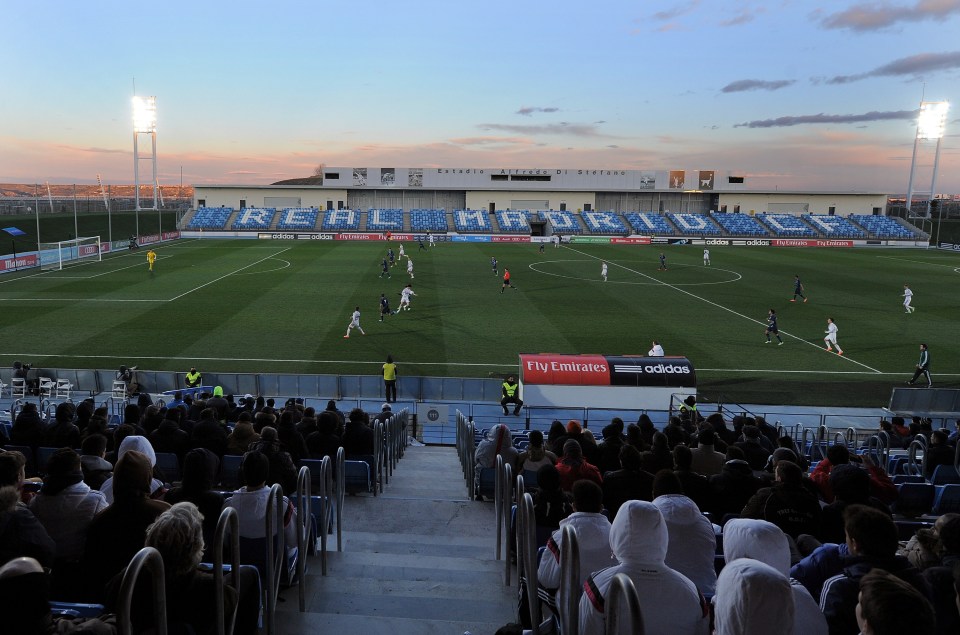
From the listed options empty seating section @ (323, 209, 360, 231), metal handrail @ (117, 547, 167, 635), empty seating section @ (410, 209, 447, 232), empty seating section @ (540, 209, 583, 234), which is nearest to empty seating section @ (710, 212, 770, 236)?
empty seating section @ (540, 209, 583, 234)

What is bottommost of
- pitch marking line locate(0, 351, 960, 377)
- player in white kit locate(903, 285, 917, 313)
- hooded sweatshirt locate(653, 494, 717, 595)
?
pitch marking line locate(0, 351, 960, 377)

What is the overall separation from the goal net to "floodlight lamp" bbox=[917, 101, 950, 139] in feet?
324

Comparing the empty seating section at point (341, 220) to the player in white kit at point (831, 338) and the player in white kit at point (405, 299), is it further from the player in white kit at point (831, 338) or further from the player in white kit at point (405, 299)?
the player in white kit at point (831, 338)

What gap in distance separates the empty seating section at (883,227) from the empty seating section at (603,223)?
33.3m

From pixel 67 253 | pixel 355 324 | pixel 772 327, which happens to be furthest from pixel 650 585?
pixel 67 253

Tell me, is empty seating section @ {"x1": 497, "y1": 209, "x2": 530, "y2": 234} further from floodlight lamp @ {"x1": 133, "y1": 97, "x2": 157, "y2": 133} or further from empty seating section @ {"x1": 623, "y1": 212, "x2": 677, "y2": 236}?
floodlight lamp @ {"x1": 133, "y1": 97, "x2": 157, "y2": 133}

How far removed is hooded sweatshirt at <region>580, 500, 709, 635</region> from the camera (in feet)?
12.3

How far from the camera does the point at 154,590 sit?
3.47 metres

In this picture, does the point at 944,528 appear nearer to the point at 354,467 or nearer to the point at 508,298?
the point at 354,467

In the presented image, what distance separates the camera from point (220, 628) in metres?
4.00

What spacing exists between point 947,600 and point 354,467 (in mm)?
7534

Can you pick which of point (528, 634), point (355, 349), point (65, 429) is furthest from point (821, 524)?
point (355, 349)

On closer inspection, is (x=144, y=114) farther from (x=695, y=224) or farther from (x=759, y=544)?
(x=759, y=544)

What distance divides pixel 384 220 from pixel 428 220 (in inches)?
249
